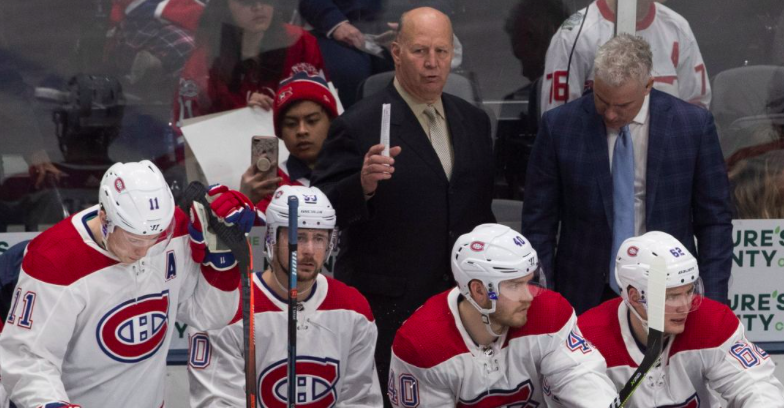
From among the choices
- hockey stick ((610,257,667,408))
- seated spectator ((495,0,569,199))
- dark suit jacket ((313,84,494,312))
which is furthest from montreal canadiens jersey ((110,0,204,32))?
hockey stick ((610,257,667,408))

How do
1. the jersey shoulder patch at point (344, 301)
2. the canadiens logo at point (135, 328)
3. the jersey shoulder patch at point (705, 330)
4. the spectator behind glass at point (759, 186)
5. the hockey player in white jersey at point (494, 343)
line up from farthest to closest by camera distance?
the spectator behind glass at point (759, 186) → the jersey shoulder patch at point (344, 301) → the jersey shoulder patch at point (705, 330) → the hockey player in white jersey at point (494, 343) → the canadiens logo at point (135, 328)

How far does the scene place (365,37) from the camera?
477 cm

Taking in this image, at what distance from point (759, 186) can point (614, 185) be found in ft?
3.53

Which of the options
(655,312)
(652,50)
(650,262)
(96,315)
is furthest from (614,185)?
(96,315)

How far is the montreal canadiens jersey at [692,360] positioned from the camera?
376 centimetres

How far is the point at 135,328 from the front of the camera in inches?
142

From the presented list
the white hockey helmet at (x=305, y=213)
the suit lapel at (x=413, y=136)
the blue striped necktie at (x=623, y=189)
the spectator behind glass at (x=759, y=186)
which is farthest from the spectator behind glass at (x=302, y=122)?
the spectator behind glass at (x=759, y=186)

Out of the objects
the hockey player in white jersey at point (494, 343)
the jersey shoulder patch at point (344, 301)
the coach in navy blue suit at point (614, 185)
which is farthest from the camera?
the coach in navy blue suit at point (614, 185)

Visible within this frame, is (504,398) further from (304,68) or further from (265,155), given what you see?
(304,68)

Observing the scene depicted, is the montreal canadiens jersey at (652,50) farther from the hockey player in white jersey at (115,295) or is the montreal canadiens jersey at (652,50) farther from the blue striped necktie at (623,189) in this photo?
the hockey player in white jersey at (115,295)

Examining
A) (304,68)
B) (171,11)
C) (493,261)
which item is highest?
(171,11)

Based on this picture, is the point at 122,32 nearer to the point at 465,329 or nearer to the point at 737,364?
the point at 465,329

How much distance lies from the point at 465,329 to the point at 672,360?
0.64 m

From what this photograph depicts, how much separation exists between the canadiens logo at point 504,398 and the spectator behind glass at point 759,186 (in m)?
1.53
